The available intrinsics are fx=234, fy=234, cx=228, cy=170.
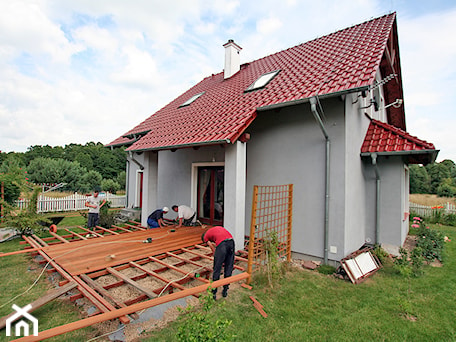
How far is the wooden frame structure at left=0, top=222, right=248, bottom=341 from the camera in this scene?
12.1 feet

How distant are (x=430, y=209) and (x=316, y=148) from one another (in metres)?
12.2

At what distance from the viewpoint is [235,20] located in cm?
933

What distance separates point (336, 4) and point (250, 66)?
15.7 ft

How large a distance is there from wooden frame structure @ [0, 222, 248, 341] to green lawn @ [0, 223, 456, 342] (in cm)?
38

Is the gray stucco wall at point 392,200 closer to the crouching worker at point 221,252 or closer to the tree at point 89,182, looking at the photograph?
the crouching worker at point 221,252

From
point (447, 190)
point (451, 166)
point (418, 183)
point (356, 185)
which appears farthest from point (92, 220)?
point (451, 166)

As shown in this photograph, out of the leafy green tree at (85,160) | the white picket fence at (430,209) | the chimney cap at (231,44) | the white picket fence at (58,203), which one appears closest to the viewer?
the chimney cap at (231,44)

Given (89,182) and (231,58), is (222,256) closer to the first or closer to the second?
(231,58)

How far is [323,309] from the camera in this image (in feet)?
12.6

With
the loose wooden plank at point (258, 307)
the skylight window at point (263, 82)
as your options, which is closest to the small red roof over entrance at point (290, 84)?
the skylight window at point (263, 82)

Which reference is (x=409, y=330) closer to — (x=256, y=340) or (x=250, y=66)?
(x=256, y=340)

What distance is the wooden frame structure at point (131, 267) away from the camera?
3696 millimetres

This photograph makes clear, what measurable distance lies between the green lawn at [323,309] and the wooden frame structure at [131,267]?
0.38 m

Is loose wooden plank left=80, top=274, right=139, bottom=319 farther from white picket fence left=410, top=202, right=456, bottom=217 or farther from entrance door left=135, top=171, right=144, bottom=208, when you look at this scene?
white picket fence left=410, top=202, right=456, bottom=217
